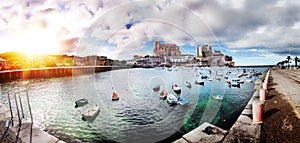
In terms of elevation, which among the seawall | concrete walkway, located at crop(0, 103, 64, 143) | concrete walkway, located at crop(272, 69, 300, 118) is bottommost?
concrete walkway, located at crop(0, 103, 64, 143)

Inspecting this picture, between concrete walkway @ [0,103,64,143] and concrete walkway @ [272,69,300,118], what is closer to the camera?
concrete walkway @ [0,103,64,143]

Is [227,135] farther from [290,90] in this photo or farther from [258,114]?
[290,90]

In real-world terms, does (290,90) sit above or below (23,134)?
above

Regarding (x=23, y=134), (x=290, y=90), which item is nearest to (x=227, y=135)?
(x=23, y=134)

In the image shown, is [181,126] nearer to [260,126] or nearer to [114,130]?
[114,130]

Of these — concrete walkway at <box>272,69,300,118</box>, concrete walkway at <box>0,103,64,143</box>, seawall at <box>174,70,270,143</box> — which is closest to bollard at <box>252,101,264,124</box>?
seawall at <box>174,70,270,143</box>

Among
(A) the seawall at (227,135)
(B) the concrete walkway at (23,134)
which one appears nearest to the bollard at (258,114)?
(A) the seawall at (227,135)

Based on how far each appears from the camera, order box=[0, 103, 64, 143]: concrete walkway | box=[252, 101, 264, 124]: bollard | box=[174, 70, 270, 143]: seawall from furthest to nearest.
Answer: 1. box=[252, 101, 264, 124]: bollard
2. box=[0, 103, 64, 143]: concrete walkway
3. box=[174, 70, 270, 143]: seawall

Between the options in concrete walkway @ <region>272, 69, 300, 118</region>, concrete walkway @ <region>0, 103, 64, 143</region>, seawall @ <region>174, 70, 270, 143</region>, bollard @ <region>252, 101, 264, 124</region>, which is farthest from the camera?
concrete walkway @ <region>272, 69, 300, 118</region>

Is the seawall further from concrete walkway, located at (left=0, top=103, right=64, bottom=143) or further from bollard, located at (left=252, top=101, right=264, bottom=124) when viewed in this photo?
concrete walkway, located at (left=0, top=103, right=64, bottom=143)

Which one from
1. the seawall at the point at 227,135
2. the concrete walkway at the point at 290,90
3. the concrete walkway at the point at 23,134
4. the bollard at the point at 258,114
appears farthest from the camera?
the concrete walkway at the point at 290,90

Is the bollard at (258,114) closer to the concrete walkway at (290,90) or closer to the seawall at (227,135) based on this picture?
the seawall at (227,135)

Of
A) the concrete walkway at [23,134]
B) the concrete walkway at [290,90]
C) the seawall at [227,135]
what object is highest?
the concrete walkway at [290,90]

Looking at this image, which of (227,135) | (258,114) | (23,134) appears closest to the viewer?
(227,135)
